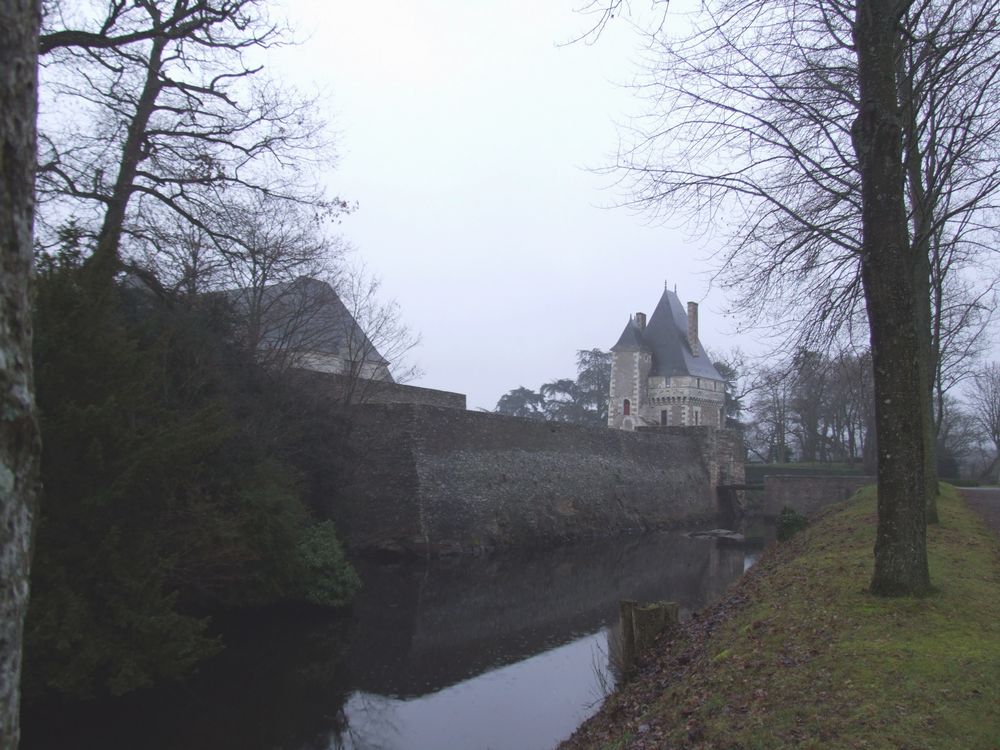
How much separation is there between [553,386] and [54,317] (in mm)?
48881

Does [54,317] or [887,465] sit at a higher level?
[54,317]

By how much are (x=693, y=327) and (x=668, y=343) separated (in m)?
2.35

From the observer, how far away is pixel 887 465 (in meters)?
5.72

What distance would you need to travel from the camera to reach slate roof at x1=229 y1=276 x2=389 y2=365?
1780cm

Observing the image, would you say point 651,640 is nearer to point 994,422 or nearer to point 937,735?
point 937,735

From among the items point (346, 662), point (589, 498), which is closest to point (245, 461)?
point (346, 662)

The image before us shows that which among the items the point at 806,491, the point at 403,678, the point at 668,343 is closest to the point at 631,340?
the point at 668,343

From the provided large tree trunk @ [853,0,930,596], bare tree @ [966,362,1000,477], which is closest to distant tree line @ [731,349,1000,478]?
bare tree @ [966,362,1000,477]

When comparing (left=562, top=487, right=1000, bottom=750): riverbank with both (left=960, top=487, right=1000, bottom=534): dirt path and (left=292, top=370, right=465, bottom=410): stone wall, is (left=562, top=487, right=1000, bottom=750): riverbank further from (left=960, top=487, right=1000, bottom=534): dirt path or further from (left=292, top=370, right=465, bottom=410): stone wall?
(left=292, top=370, right=465, bottom=410): stone wall

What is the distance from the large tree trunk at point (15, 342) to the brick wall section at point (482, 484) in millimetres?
13906

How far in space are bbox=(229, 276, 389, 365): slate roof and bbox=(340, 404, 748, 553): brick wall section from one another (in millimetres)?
2092

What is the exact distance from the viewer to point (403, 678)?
31.1ft

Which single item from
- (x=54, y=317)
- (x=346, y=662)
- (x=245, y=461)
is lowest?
(x=346, y=662)

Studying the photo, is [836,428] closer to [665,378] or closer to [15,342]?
[665,378]
